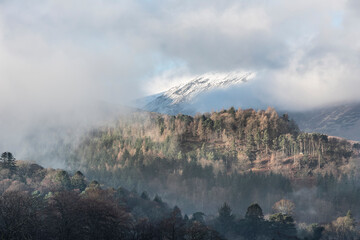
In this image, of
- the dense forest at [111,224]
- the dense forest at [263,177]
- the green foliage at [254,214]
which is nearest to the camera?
the dense forest at [111,224]

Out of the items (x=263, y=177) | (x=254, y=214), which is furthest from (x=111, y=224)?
(x=263, y=177)

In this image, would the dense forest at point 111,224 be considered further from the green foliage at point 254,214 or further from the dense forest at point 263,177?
the dense forest at point 263,177

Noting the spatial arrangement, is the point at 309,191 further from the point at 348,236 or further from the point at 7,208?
the point at 7,208

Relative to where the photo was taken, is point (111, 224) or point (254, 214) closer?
point (111, 224)

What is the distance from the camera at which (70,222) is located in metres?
67.1

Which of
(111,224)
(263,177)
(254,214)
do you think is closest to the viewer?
(111,224)

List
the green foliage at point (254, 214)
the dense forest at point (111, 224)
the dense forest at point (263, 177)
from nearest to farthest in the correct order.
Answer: the dense forest at point (111, 224)
the green foliage at point (254, 214)
the dense forest at point (263, 177)

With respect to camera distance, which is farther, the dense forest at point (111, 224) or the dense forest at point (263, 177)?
the dense forest at point (263, 177)

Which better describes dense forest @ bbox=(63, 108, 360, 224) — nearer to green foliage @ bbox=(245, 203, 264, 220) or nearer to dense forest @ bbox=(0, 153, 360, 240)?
dense forest @ bbox=(0, 153, 360, 240)

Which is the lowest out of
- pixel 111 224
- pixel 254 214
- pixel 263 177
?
pixel 254 214

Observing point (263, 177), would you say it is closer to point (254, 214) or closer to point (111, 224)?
point (254, 214)

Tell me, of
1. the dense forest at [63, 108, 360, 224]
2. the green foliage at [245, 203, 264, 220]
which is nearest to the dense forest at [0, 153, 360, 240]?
the green foliage at [245, 203, 264, 220]

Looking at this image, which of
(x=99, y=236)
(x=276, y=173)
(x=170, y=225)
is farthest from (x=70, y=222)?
(x=276, y=173)

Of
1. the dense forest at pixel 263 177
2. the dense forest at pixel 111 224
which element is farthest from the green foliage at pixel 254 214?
the dense forest at pixel 263 177
